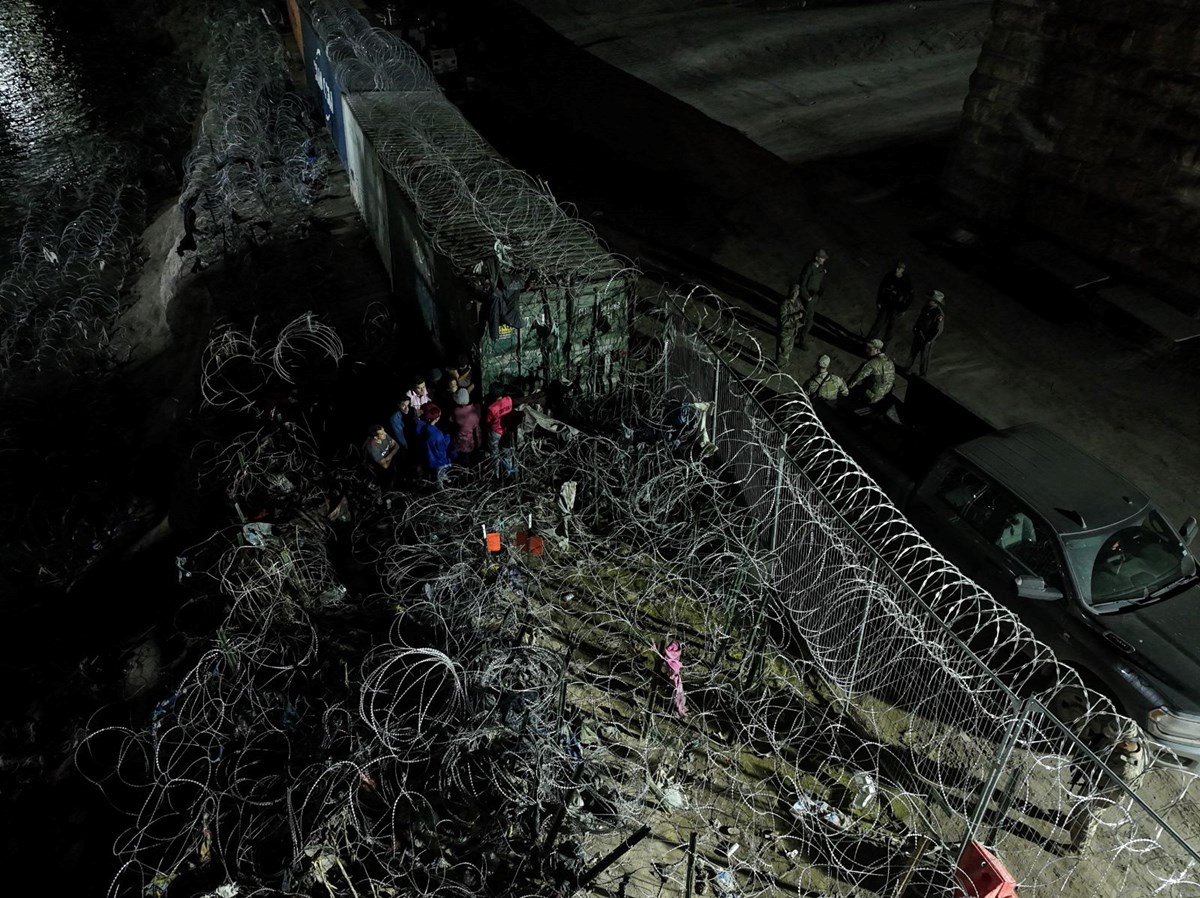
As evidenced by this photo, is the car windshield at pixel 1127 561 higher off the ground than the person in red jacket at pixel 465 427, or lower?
higher

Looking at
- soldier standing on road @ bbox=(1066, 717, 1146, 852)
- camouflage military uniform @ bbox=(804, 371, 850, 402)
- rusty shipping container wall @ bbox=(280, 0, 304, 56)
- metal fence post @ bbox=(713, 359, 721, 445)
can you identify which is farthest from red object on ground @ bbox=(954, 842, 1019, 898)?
rusty shipping container wall @ bbox=(280, 0, 304, 56)

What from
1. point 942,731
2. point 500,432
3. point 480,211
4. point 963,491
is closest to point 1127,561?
point 963,491

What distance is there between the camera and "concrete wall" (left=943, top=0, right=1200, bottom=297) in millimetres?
13219

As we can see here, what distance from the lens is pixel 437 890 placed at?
594cm

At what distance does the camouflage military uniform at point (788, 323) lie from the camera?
38.2ft

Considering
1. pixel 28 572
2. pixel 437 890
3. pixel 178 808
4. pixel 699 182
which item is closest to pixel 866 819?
pixel 437 890

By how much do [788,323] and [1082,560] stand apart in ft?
17.0

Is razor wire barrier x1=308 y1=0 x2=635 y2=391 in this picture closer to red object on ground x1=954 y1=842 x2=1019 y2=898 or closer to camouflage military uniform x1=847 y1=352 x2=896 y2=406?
camouflage military uniform x1=847 y1=352 x2=896 y2=406

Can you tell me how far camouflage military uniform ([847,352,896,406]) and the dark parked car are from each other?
1.67 meters

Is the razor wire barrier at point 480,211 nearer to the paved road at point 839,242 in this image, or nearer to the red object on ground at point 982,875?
the paved road at point 839,242

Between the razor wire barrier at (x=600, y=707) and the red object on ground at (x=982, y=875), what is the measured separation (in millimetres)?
141

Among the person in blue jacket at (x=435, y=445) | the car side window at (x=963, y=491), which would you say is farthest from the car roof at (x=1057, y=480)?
the person in blue jacket at (x=435, y=445)

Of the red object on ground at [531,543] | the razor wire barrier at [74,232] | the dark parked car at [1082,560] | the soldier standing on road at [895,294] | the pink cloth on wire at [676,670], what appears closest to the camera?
the dark parked car at [1082,560]

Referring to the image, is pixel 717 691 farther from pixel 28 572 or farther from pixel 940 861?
pixel 28 572
